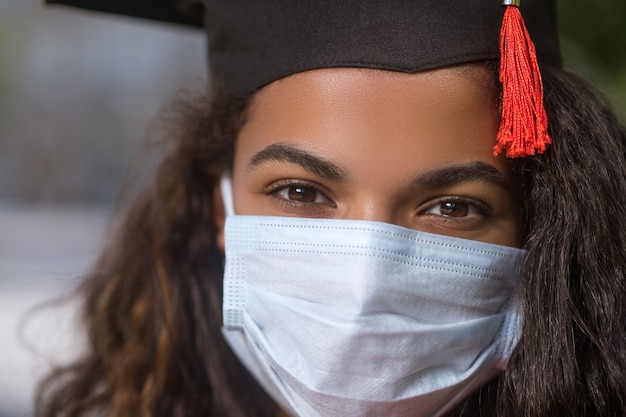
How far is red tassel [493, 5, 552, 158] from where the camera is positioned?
151cm

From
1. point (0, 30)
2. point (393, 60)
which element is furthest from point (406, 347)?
point (0, 30)

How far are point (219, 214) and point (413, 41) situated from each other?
31.2 inches

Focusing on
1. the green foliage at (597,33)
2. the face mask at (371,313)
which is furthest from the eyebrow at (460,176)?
the green foliage at (597,33)

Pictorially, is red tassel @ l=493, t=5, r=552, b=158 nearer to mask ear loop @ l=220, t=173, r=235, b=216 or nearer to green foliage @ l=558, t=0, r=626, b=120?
mask ear loop @ l=220, t=173, r=235, b=216

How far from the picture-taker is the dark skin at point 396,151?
154 centimetres

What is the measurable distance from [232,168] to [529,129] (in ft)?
2.43

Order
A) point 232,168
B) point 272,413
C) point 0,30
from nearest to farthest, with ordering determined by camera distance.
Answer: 1. point 232,168
2. point 272,413
3. point 0,30

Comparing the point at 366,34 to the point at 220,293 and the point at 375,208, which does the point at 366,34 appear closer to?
the point at 375,208

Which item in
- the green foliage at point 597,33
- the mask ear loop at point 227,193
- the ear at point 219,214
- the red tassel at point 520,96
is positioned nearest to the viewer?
the red tassel at point 520,96

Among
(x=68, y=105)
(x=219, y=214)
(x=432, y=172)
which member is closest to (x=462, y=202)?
(x=432, y=172)

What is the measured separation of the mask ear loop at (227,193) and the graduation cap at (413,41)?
0.24 meters

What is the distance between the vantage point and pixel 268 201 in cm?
174

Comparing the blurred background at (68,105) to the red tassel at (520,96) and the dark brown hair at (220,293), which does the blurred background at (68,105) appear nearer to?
the dark brown hair at (220,293)

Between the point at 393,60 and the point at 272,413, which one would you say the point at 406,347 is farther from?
the point at 272,413
